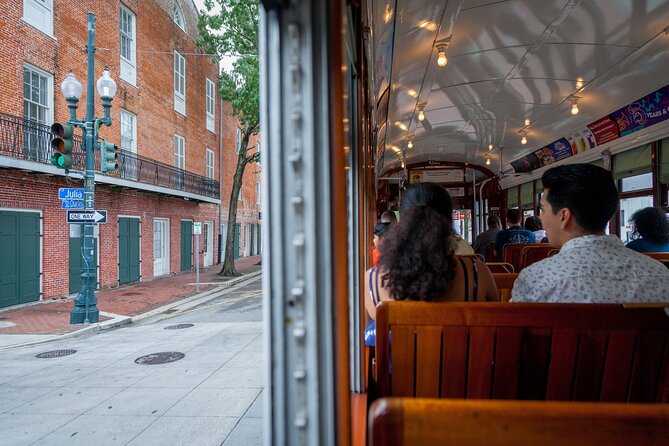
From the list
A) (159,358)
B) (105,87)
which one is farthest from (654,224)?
(105,87)

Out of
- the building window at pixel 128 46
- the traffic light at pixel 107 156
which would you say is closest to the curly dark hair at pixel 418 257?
the traffic light at pixel 107 156

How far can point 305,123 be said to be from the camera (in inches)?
39.7

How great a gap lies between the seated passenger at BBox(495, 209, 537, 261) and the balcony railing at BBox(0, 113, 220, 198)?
416 inches

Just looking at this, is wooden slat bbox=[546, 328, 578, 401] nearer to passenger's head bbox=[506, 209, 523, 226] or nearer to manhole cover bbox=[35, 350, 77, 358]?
passenger's head bbox=[506, 209, 523, 226]

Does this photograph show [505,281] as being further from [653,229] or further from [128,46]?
[128,46]

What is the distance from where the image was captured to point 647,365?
5.15 ft

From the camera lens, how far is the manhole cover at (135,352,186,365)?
19.7 feet

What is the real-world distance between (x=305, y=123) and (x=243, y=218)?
27.8 meters

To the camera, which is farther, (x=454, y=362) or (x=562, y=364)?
(x=454, y=362)

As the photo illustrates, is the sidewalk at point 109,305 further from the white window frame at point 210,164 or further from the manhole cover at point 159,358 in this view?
the white window frame at point 210,164

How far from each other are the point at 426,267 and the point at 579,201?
0.87m

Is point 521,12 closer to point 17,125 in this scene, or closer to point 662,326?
point 662,326

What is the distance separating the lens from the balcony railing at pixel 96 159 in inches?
418

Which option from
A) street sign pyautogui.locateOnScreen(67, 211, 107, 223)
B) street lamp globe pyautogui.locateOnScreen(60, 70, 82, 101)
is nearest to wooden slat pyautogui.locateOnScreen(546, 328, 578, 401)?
street sign pyautogui.locateOnScreen(67, 211, 107, 223)
